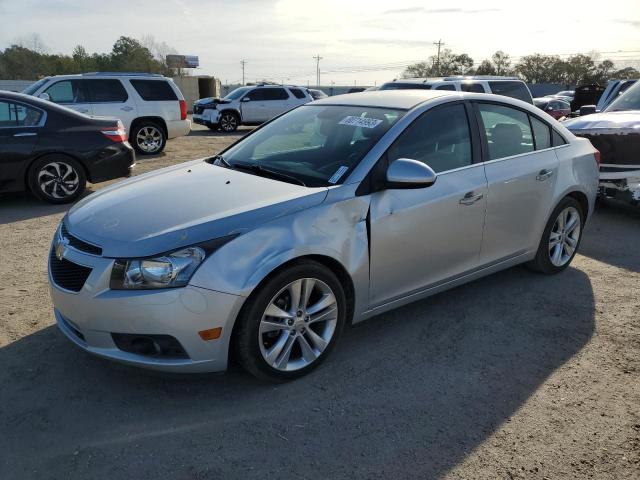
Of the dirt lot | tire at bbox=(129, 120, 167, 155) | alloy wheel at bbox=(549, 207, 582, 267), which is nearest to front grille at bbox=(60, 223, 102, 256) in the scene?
the dirt lot

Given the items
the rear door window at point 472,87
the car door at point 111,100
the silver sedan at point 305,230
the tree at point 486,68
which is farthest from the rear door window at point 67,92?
the tree at point 486,68

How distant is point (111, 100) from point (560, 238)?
10.4 m

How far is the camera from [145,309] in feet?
8.84

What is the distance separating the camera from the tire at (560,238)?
15.1ft

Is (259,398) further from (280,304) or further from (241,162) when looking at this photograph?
(241,162)

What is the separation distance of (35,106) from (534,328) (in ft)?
22.4

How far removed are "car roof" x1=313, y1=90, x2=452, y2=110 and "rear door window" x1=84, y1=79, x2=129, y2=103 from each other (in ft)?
29.7

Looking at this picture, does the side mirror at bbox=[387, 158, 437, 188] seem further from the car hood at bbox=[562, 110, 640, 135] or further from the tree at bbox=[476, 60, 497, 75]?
the tree at bbox=[476, 60, 497, 75]

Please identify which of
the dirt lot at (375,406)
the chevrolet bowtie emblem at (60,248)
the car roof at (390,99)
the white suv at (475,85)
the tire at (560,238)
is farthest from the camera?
the white suv at (475,85)

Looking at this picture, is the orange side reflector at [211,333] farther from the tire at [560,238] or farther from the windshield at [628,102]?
the windshield at [628,102]

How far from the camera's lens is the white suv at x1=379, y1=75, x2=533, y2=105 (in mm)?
11109

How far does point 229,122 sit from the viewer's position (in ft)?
69.0

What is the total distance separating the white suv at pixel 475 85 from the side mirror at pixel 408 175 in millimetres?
8301

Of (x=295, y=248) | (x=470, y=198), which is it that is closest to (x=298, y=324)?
(x=295, y=248)
